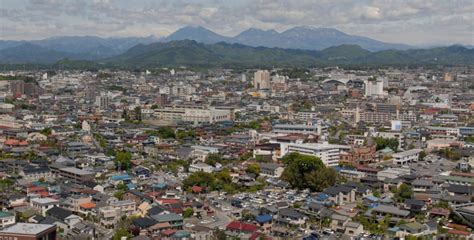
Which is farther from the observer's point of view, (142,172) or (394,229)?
(142,172)

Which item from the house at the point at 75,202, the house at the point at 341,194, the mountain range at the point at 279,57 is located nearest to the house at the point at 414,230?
the house at the point at 341,194

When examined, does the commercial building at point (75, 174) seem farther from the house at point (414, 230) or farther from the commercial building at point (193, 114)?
the commercial building at point (193, 114)

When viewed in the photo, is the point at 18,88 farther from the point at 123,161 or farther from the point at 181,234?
the point at 181,234

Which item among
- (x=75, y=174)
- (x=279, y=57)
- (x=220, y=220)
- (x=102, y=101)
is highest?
(x=279, y=57)

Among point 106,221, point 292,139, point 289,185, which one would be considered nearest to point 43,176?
point 106,221

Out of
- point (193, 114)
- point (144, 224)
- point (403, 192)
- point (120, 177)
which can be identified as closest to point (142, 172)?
point (120, 177)
